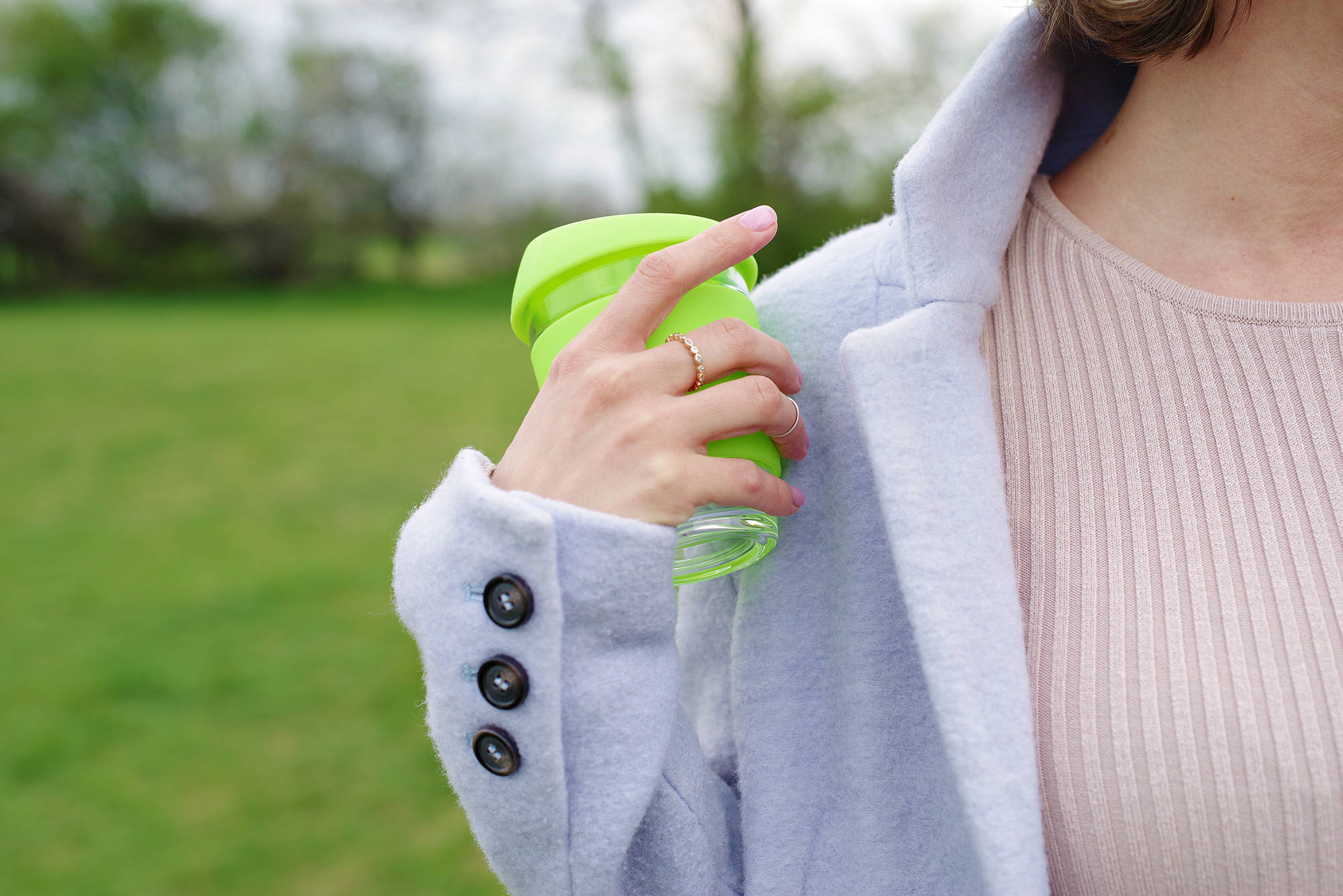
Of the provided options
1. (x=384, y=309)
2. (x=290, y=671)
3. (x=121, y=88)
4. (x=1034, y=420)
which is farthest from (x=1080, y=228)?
(x=121, y=88)

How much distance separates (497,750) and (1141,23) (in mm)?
941

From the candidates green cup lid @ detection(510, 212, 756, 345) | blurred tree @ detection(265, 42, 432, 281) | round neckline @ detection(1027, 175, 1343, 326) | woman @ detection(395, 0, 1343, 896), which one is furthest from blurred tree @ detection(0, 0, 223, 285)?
round neckline @ detection(1027, 175, 1343, 326)

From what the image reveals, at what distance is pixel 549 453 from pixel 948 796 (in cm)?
52

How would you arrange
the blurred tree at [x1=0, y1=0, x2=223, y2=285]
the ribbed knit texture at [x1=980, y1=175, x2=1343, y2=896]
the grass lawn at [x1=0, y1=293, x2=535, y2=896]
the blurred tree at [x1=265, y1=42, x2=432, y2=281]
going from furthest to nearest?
the blurred tree at [x1=265, y1=42, x2=432, y2=281]
the blurred tree at [x1=0, y1=0, x2=223, y2=285]
the grass lawn at [x1=0, y1=293, x2=535, y2=896]
the ribbed knit texture at [x1=980, y1=175, x2=1343, y2=896]

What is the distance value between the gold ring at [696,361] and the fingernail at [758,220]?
5.0 inches

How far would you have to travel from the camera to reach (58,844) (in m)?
3.22

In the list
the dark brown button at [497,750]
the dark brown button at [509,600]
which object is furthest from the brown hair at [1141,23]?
the dark brown button at [497,750]

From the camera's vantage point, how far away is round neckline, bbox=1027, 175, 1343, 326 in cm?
97

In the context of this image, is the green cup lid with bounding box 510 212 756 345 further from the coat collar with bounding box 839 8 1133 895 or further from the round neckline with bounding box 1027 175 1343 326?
the round neckline with bounding box 1027 175 1343 326

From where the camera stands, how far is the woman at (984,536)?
847mm

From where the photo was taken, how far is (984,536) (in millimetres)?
896

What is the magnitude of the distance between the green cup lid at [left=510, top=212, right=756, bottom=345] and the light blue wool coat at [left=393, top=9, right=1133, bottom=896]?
0.18m

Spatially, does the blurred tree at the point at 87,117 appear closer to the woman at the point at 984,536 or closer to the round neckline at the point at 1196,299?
the woman at the point at 984,536

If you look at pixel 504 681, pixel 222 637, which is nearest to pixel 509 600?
pixel 504 681
